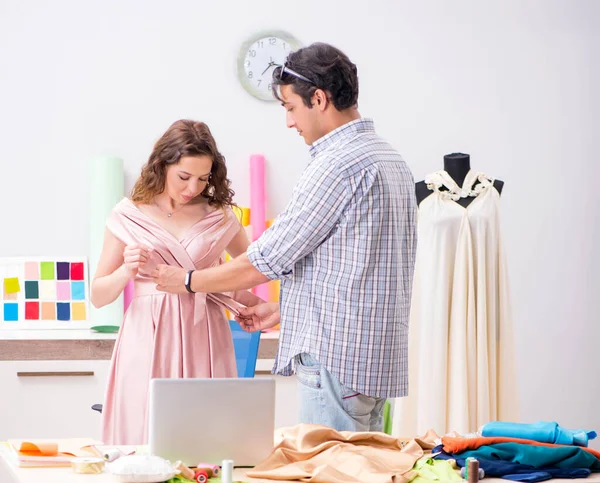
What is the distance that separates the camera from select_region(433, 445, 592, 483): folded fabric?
6.27 feet

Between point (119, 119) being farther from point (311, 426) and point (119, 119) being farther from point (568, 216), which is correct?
point (311, 426)

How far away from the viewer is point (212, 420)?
6.15 feet

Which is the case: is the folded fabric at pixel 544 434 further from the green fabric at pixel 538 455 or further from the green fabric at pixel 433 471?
the green fabric at pixel 433 471

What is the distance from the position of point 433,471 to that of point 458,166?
1.98 metres

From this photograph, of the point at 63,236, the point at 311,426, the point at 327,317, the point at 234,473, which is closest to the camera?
the point at 234,473

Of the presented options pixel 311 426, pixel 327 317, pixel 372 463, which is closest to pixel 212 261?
pixel 327 317

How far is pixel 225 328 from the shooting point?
284cm

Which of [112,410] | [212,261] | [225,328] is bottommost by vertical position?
[112,410]

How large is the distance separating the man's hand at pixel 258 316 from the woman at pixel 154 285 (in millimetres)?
70

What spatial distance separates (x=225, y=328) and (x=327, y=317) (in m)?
0.74

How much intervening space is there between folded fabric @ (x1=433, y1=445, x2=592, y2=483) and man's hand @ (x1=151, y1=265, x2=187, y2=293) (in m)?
1.00

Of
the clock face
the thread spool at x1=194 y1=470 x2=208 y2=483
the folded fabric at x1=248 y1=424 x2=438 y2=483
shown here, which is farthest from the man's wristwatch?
the clock face

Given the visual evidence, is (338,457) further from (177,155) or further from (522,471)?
(177,155)

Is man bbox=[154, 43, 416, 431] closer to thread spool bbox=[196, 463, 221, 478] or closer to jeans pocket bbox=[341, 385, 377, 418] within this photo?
jeans pocket bbox=[341, 385, 377, 418]
